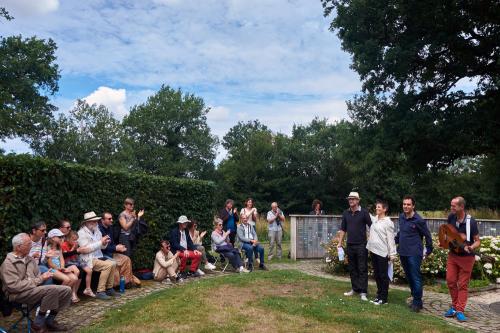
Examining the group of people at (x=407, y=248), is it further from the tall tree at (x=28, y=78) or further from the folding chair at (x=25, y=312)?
the tall tree at (x=28, y=78)

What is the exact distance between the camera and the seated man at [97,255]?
28.4 ft

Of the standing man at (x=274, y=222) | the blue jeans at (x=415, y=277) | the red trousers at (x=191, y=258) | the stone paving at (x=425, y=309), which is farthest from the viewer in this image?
the standing man at (x=274, y=222)

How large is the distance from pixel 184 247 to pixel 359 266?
4.55 meters

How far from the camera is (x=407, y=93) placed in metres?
22.0

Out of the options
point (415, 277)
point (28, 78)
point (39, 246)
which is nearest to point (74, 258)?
point (39, 246)

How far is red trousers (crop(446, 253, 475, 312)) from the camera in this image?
24.7 feet

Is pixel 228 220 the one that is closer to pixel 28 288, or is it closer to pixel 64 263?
pixel 64 263

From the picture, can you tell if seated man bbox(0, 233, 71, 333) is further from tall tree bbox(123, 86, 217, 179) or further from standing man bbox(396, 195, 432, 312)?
tall tree bbox(123, 86, 217, 179)

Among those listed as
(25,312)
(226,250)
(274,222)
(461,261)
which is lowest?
(25,312)

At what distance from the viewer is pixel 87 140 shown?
47.2m

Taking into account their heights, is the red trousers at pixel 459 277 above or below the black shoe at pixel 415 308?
above

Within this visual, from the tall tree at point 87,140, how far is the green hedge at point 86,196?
3321 centimetres

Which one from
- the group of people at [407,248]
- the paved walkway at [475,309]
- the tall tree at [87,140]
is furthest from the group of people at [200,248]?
the tall tree at [87,140]

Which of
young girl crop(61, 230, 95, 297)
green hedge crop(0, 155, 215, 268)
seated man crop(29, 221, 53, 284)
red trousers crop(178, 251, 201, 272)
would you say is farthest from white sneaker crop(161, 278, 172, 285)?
seated man crop(29, 221, 53, 284)
